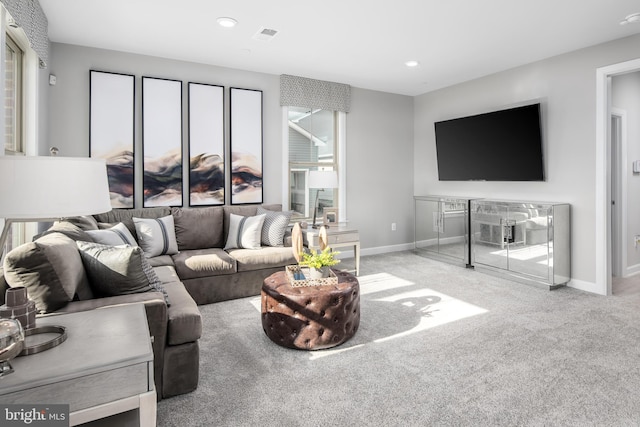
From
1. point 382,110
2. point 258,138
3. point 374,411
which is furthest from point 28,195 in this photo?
point 382,110

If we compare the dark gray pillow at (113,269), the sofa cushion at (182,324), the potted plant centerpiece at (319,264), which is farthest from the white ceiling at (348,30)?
the sofa cushion at (182,324)

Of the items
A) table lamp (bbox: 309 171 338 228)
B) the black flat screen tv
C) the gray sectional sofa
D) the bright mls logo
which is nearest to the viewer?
the bright mls logo

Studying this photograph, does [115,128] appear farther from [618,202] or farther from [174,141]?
[618,202]

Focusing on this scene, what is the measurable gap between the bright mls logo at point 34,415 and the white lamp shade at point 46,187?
584 mm

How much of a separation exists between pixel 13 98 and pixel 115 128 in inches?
46.8

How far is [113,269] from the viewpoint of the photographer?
6.76 ft

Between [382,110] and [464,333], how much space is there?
Result: 3.98 m

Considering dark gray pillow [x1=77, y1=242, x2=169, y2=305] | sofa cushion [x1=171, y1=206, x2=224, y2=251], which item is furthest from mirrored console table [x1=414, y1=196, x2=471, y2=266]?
dark gray pillow [x1=77, y1=242, x2=169, y2=305]

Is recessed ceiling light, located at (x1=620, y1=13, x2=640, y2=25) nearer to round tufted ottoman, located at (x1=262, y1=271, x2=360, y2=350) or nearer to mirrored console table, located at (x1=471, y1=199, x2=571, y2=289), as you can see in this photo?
mirrored console table, located at (x1=471, y1=199, x2=571, y2=289)

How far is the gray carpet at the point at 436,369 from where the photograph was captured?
1.97 meters

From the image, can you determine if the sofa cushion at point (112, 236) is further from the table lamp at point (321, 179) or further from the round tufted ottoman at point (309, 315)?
the table lamp at point (321, 179)

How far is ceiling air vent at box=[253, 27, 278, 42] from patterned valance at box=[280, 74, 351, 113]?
127 centimetres

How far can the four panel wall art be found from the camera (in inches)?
164

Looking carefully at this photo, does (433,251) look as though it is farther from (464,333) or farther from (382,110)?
(464,333)
